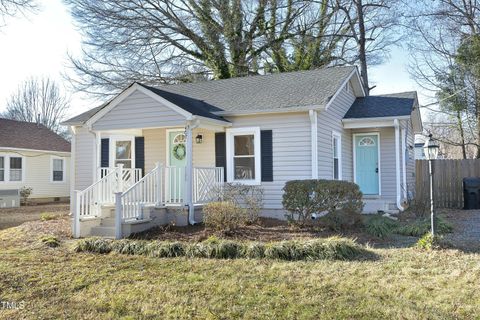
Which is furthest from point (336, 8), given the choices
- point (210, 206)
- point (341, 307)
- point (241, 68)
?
point (341, 307)

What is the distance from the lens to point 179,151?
12.6 meters

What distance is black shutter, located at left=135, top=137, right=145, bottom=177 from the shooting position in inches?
515

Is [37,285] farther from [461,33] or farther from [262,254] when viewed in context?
[461,33]

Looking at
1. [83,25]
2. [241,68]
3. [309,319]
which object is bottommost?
[309,319]

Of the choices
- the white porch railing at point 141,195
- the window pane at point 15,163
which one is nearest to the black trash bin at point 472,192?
the white porch railing at point 141,195

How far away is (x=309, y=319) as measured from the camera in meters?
4.26

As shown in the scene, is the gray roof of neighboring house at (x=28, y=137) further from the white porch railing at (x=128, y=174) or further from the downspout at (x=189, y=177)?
the downspout at (x=189, y=177)

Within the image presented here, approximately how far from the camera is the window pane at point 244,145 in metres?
11.9

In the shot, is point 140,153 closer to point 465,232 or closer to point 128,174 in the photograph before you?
point 128,174

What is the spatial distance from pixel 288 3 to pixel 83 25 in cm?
1136

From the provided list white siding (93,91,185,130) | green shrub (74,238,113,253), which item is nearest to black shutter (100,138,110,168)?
white siding (93,91,185,130)

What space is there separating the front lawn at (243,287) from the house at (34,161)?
1563 cm

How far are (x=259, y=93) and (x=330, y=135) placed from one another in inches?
98.9

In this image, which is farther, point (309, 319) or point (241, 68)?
point (241, 68)
